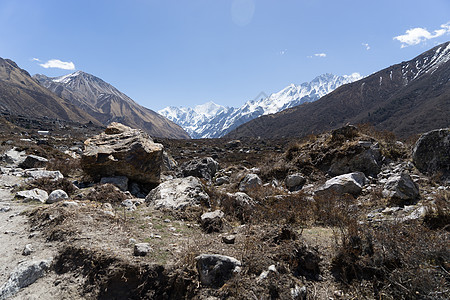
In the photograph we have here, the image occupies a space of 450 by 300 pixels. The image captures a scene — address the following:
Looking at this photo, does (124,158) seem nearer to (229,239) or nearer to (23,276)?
(23,276)

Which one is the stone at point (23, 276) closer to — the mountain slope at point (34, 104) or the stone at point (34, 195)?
the stone at point (34, 195)

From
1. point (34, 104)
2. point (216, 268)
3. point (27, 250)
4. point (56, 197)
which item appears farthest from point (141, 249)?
point (34, 104)

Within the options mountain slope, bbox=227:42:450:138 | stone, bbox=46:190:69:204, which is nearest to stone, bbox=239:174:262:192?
stone, bbox=46:190:69:204

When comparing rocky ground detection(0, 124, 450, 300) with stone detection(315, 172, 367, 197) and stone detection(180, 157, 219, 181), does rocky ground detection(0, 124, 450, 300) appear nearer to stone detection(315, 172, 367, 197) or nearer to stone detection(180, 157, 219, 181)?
stone detection(315, 172, 367, 197)

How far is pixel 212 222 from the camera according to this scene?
545 centimetres

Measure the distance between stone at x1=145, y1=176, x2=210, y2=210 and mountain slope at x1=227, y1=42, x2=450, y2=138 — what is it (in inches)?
4321

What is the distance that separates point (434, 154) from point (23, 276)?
36.7 feet

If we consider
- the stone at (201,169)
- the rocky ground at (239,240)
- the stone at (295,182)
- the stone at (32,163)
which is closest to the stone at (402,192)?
the rocky ground at (239,240)

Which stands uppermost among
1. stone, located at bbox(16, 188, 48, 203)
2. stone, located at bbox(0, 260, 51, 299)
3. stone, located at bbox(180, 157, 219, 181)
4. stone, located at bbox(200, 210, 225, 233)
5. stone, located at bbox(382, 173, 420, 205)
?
stone, located at bbox(16, 188, 48, 203)

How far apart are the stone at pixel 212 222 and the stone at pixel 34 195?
5.37 meters

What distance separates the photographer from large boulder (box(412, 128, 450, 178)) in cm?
730

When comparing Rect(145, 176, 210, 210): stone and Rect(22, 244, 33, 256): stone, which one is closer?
Rect(22, 244, 33, 256): stone

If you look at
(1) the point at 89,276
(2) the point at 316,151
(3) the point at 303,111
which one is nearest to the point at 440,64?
(3) the point at 303,111

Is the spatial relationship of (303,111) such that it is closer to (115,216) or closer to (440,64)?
(440,64)
